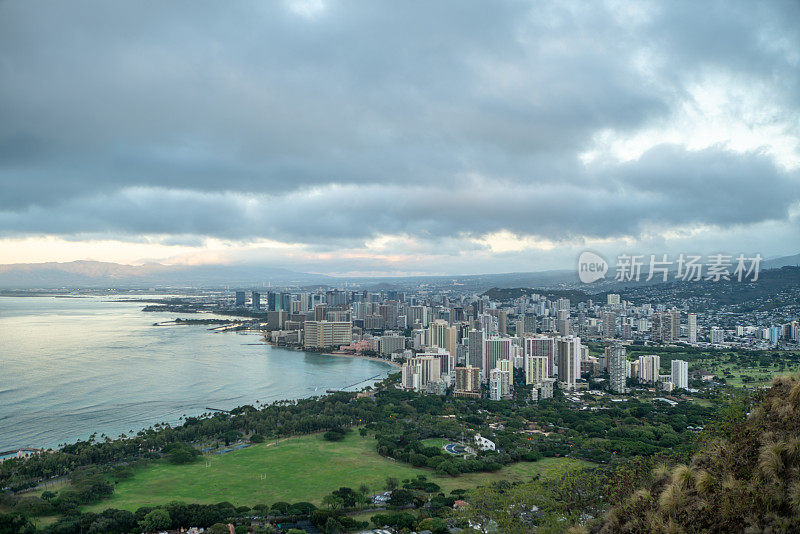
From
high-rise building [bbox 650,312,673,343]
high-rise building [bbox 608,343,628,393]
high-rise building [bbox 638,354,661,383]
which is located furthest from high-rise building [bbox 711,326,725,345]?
high-rise building [bbox 608,343,628,393]

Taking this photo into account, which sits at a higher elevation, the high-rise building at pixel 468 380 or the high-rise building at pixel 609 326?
the high-rise building at pixel 609 326

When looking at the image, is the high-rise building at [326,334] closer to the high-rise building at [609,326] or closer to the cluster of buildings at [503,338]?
the cluster of buildings at [503,338]

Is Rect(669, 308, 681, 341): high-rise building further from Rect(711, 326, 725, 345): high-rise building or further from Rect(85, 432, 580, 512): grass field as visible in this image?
Rect(85, 432, 580, 512): grass field

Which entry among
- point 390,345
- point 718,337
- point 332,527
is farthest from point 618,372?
point 332,527

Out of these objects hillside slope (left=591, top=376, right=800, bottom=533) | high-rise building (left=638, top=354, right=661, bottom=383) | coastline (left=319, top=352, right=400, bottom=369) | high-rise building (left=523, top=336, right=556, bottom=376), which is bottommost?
coastline (left=319, top=352, right=400, bottom=369)

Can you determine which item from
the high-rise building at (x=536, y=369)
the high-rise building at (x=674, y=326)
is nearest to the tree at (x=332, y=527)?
the high-rise building at (x=536, y=369)

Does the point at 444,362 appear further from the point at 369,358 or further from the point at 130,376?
the point at 130,376
